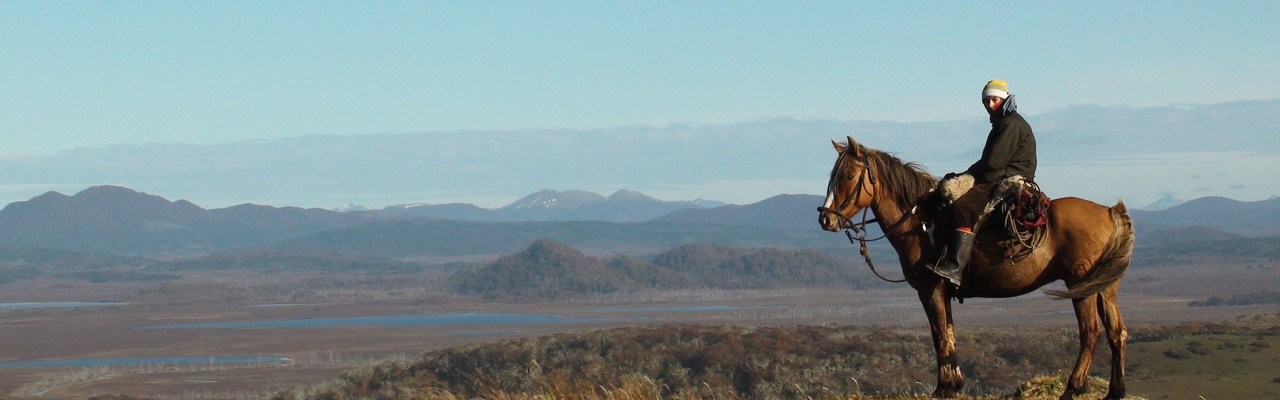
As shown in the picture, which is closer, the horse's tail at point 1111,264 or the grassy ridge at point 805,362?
the horse's tail at point 1111,264

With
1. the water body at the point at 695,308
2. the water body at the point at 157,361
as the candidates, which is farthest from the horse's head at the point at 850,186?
the water body at the point at 695,308

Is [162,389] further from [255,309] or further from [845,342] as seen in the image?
[255,309]

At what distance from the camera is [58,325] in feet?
526

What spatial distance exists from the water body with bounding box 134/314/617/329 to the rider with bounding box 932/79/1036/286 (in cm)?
13505

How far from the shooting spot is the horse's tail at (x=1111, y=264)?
12.7 m

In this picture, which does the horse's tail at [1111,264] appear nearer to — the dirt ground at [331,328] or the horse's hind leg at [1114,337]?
the horse's hind leg at [1114,337]

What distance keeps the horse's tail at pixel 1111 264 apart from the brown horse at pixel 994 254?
0.01 m

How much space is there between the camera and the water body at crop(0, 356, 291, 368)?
11281 cm

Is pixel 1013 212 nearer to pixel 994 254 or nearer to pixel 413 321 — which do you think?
pixel 994 254

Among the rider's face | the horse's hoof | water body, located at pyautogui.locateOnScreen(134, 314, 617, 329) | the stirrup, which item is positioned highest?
the rider's face

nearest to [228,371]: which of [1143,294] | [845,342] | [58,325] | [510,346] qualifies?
[510,346]

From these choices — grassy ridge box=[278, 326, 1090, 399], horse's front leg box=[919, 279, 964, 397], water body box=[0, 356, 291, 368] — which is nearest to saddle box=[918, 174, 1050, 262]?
horse's front leg box=[919, 279, 964, 397]

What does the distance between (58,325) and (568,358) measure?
11026 cm

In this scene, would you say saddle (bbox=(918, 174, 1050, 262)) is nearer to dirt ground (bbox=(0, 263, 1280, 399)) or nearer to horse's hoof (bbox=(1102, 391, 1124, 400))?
horse's hoof (bbox=(1102, 391, 1124, 400))
